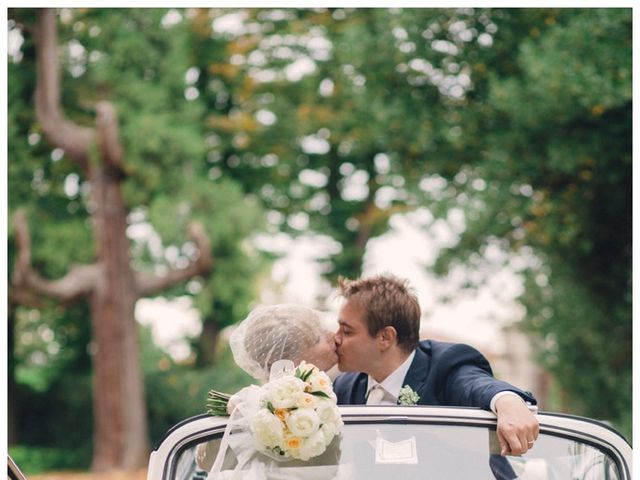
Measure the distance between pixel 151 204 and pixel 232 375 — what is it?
427 cm

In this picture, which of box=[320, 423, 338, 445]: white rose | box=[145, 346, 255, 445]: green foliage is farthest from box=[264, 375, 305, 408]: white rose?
box=[145, 346, 255, 445]: green foliage

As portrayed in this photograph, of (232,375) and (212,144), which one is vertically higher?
(212,144)

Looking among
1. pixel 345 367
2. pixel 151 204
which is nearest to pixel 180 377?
pixel 151 204

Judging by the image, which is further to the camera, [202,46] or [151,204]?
[202,46]

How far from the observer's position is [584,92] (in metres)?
12.2

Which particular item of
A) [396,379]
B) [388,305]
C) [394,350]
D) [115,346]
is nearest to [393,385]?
[396,379]

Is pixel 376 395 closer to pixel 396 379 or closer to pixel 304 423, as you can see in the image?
pixel 396 379

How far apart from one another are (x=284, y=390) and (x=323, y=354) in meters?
0.60

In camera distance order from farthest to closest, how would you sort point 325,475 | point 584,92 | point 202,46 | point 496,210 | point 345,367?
point 202,46 < point 496,210 < point 584,92 < point 345,367 < point 325,475

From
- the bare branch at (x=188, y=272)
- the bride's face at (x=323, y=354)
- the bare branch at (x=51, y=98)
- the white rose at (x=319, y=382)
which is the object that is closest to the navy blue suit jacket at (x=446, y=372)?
the bride's face at (x=323, y=354)

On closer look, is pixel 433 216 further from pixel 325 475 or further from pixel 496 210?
pixel 325 475

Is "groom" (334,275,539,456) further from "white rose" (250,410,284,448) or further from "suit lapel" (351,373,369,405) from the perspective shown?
Answer: "white rose" (250,410,284,448)

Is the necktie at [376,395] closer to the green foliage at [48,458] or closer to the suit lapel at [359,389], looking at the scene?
the suit lapel at [359,389]

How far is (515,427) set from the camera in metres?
3.42
